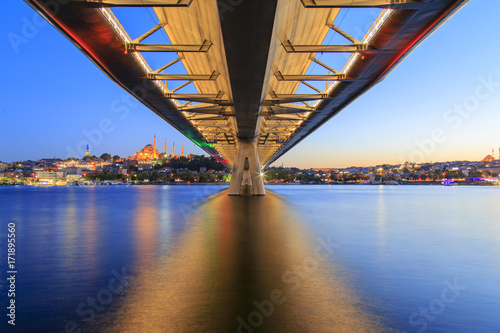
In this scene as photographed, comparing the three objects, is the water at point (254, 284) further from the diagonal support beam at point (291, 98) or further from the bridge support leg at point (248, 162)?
the bridge support leg at point (248, 162)

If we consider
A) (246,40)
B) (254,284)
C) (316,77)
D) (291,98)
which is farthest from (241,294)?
(291,98)

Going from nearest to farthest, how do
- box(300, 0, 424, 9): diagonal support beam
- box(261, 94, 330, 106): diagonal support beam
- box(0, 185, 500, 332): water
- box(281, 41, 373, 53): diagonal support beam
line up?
box(0, 185, 500, 332): water → box(300, 0, 424, 9): diagonal support beam → box(281, 41, 373, 53): diagonal support beam → box(261, 94, 330, 106): diagonal support beam

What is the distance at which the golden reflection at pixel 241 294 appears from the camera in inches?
200

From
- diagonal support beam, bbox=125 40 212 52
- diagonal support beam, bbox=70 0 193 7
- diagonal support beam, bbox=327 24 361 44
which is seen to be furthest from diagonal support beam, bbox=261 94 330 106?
diagonal support beam, bbox=70 0 193 7

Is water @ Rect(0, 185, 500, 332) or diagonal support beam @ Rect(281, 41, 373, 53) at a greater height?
diagonal support beam @ Rect(281, 41, 373, 53)

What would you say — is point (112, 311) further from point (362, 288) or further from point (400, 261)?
point (400, 261)

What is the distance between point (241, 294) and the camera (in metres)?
6.44

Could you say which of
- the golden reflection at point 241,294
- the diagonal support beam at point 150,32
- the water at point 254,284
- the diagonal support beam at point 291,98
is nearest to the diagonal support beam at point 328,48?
the diagonal support beam at point 150,32

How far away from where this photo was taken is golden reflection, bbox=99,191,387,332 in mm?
5086

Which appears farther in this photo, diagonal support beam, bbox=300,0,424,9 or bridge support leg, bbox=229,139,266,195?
bridge support leg, bbox=229,139,266,195

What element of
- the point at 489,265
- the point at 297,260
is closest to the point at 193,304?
the point at 297,260

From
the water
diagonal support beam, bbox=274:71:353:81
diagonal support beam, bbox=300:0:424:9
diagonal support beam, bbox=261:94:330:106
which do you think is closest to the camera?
the water

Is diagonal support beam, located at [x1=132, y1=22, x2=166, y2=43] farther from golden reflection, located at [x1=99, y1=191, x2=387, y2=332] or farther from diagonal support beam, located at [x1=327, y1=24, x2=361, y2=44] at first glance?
golden reflection, located at [x1=99, y1=191, x2=387, y2=332]

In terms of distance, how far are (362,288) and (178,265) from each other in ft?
14.5
